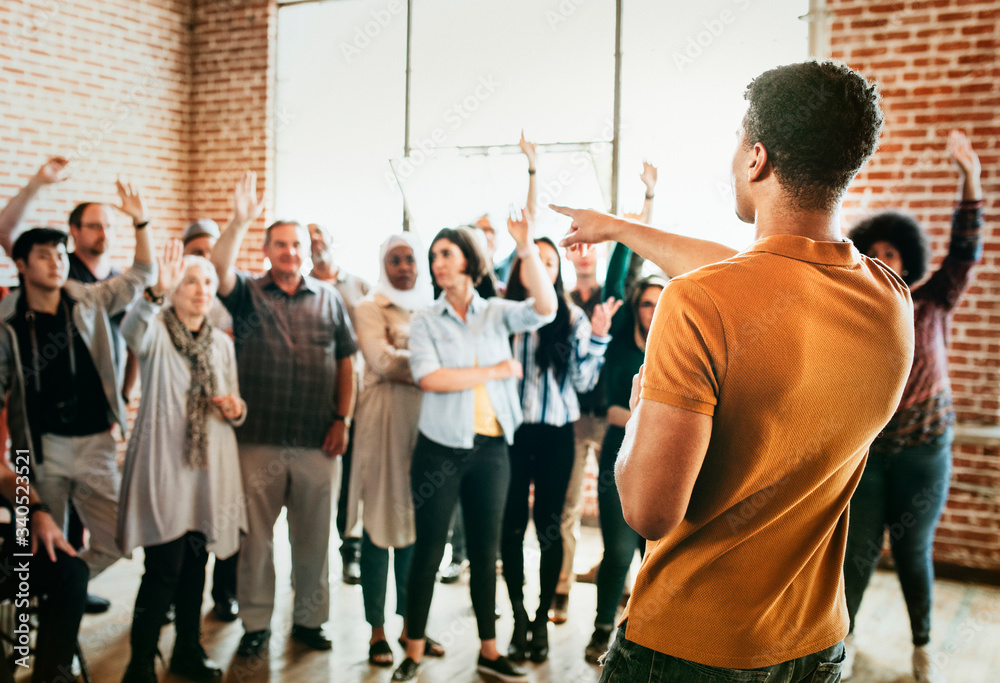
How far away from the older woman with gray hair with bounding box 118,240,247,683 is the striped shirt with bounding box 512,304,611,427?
3.67 feet

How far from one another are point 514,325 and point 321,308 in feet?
2.72

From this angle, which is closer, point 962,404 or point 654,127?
point 962,404

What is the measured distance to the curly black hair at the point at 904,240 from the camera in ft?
9.71

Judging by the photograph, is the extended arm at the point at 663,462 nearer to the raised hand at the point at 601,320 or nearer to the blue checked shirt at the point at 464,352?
the blue checked shirt at the point at 464,352

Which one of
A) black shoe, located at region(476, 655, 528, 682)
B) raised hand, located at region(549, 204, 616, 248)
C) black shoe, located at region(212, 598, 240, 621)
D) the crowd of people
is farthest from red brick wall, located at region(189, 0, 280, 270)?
raised hand, located at region(549, 204, 616, 248)

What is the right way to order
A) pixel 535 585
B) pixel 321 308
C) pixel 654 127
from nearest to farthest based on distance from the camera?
pixel 321 308 → pixel 535 585 → pixel 654 127

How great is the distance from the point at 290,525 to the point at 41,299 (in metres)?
1.29

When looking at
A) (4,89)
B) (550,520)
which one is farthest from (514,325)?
(4,89)

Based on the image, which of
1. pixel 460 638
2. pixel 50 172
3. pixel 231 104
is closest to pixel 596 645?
pixel 460 638

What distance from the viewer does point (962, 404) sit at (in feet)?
12.7

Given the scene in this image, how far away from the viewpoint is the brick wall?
3.74m

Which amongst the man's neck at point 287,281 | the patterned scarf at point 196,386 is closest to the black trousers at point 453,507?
the patterned scarf at point 196,386

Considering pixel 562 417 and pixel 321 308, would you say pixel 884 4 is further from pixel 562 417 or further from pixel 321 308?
pixel 321 308

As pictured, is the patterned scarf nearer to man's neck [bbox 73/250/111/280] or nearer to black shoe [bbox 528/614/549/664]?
man's neck [bbox 73/250/111/280]
